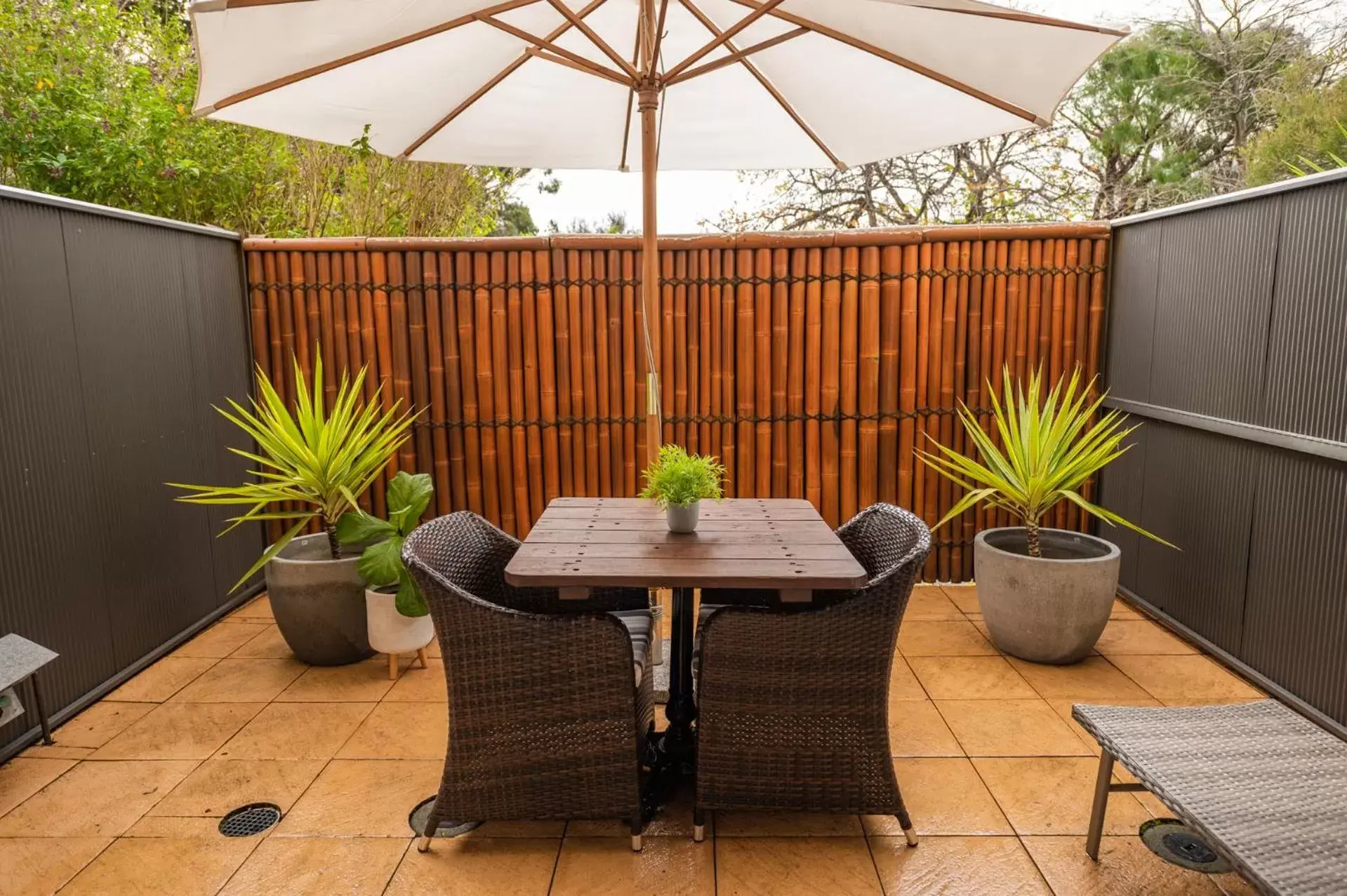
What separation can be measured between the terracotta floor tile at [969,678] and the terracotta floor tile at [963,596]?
64cm

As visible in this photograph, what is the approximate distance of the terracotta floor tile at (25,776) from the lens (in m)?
2.56

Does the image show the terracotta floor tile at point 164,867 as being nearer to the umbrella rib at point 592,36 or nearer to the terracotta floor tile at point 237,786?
the terracotta floor tile at point 237,786

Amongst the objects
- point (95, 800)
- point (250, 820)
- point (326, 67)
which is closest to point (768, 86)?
point (326, 67)

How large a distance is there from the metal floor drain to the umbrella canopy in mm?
2304

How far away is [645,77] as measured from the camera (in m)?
2.84

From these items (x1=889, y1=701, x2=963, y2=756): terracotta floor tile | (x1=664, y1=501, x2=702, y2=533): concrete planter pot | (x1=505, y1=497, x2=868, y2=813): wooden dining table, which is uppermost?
(x1=664, y1=501, x2=702, y2=533): concrete planter pot

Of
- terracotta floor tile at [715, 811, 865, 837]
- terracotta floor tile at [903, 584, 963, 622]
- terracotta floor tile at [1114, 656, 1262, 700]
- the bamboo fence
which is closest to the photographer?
terracotta floor tile at [715, 811, 865, 837]

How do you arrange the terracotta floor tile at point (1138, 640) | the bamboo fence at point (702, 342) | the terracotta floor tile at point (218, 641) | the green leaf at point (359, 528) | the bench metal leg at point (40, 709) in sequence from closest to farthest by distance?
the bench metal leg at point (40, 709), the green leaf at point (359, 528), the terracotta floor tile at point (1138, 640), the terracotta floor tile at point (218, 641), the bamboo fence at point (702, 342)

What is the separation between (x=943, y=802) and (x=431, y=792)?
165cm

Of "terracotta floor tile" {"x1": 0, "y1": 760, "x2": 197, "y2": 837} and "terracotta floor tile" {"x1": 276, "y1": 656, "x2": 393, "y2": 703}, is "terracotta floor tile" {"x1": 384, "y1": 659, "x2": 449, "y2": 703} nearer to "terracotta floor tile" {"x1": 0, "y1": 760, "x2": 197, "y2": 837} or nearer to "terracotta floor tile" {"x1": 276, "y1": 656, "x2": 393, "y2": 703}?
"terracotta floor tile" {"x1": 276, "y1": 656, "x2": 393, "y2": 703}

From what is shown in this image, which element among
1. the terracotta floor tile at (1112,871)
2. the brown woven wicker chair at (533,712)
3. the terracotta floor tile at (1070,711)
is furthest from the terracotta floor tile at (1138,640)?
the brown woven wicker chair at (533,712)

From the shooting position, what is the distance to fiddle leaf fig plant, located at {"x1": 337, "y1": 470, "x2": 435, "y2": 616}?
128 inches

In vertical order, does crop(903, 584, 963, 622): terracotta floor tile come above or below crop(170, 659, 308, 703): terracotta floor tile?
above

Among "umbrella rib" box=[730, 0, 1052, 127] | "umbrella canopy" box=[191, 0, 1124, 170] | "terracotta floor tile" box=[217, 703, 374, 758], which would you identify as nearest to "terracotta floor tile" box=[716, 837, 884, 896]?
"terracotta floor tile" box=[217, 703, 374, 758]
